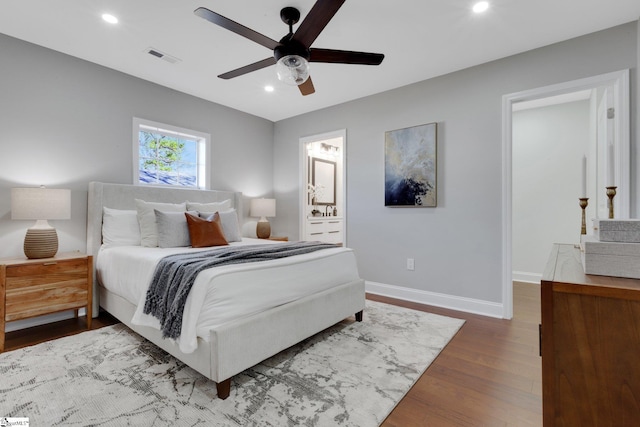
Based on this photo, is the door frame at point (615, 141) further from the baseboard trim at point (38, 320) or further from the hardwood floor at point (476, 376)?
the baseboard trim at point (38, 320)

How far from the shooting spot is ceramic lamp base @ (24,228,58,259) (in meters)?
2.54

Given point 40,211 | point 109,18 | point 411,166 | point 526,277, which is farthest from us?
point 526,277

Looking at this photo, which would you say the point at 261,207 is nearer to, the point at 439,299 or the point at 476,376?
the point at 439,299

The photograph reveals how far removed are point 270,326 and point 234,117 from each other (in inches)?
138

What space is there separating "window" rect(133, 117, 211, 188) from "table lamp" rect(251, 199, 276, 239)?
77 cm

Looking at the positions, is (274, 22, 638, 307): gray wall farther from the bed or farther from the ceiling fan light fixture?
the ceiling fan light fixture

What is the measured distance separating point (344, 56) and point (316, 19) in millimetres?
450

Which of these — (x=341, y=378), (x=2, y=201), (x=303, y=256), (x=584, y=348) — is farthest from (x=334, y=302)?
(x=2, y=201)

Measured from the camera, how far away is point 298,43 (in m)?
1.96

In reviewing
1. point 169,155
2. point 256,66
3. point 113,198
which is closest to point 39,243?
point 113,198

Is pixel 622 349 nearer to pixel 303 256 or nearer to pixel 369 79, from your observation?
pixel 303 256

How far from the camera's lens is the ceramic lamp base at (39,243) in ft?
8.34

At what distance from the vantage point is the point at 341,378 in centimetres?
194

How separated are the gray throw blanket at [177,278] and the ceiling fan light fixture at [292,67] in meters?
1.28
